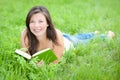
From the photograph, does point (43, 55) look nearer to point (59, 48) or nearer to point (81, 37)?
point (59, 48)

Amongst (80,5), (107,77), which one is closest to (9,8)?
(80,5)

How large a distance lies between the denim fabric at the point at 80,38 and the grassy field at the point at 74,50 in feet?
0.62

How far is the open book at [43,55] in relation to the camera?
333 centimetres

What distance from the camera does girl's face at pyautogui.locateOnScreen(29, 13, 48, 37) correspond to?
3.81 metres

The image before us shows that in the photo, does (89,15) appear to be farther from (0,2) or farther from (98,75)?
(98,75)

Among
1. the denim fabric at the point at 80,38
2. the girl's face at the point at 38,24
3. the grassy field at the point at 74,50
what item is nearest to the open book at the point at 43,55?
the grassy field at the point at 74,50

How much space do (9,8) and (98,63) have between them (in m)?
3.50

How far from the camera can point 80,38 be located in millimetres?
4809

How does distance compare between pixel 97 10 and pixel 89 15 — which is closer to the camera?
pixel 89 15

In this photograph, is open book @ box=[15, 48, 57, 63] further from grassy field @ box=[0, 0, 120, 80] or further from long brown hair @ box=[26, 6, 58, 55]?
long brown hair @ box=[26, 6, 58, 55]

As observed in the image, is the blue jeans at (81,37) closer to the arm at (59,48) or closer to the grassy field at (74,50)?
the grassy field at (74,50)

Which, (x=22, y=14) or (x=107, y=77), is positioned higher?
(x=22, y=14)

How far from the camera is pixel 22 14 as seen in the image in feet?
20.2

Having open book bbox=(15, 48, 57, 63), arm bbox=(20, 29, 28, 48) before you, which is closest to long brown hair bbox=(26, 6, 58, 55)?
arm bbox=(20, 29, 28, 48)
